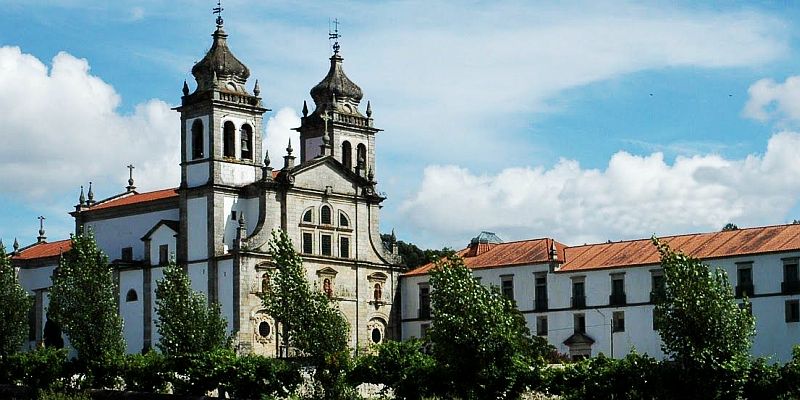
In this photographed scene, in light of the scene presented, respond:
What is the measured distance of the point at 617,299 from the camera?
2899 inches

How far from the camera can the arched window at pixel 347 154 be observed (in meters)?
85.4

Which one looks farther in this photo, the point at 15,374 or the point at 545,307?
the point at 545,307

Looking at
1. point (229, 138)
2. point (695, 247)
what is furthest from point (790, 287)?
point (229, 138)

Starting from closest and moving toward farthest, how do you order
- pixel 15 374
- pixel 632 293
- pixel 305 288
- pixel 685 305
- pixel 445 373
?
pixel 685 305 → pixel 445 373 → pixel 305 288 → pixel 15 374 → pixel 632 293

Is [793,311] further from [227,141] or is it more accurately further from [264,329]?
[227,141]

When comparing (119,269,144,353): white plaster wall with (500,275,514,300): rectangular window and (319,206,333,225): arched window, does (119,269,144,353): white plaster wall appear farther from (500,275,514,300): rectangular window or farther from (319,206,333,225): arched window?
(500,275,514,300): rectangular window

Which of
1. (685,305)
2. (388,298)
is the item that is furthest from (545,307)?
(685,305)

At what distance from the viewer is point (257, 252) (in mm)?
75438

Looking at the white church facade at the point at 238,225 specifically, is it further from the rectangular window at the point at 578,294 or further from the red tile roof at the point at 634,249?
the rectangular window at the point at 578,294

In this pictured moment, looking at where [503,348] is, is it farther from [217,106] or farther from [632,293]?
[217,106]

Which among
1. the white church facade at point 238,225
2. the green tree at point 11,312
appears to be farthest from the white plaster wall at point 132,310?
the green tree at point 11,312

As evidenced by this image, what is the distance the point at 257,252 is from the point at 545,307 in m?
13.8

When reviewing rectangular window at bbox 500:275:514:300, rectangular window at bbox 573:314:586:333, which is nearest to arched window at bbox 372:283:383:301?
rectangular window at bbox 500:275:514:300

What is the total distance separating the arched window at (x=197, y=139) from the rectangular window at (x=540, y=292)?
1725cm
